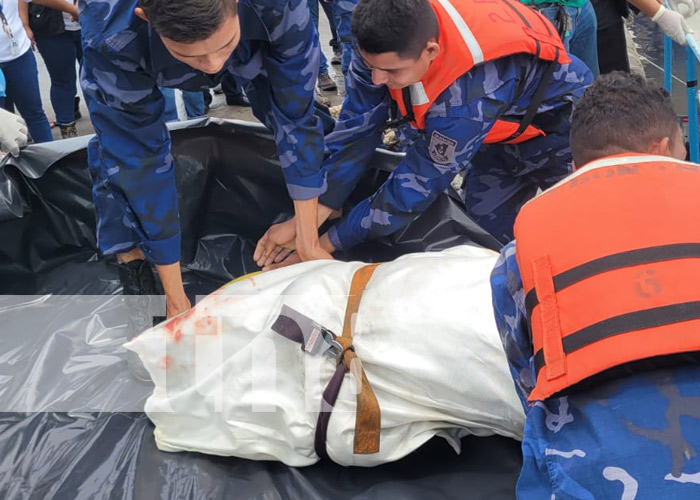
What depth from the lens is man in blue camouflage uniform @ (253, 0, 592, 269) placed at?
1326mm

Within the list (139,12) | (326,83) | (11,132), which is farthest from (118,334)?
(326,83)

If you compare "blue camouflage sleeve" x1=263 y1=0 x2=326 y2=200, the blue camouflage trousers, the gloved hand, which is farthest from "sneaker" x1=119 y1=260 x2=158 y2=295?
the gloved hand

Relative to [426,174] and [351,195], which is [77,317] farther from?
[426,174]

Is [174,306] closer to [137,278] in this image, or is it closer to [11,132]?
[137,278]

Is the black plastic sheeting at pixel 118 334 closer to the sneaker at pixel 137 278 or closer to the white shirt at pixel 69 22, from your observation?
the sneaker at pixel 137 278

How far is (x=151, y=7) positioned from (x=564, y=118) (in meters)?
1.00

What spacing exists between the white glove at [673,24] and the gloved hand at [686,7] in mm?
116

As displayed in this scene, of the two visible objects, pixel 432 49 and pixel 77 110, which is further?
pixel 77 110

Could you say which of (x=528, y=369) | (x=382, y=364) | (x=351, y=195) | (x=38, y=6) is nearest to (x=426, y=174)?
(x=351, y=195)

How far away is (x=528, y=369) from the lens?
88cm

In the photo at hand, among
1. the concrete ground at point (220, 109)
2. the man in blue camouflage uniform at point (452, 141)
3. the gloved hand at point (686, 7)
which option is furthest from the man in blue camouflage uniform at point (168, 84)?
Result: the concrete ground at point (220, 109)

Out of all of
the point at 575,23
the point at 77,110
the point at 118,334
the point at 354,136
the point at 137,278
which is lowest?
the point at 77,110

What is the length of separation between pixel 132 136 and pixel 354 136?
21.9 inches

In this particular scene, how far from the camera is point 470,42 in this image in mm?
1297
